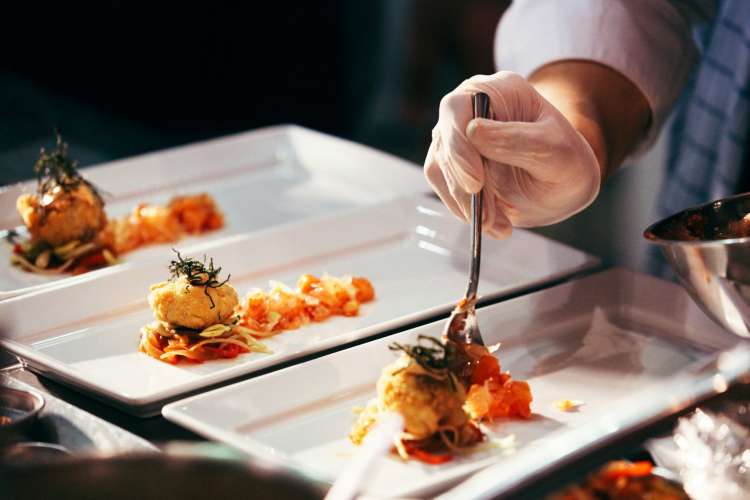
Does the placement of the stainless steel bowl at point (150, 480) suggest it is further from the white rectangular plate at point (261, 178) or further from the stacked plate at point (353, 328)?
the white rectangular plate at point (261, 178)

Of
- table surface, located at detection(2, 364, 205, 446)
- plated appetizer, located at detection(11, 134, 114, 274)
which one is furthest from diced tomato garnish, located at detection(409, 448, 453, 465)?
plated appetizer, located at detection(11, 134, 114, 274)

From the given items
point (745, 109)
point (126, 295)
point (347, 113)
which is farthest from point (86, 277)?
point (347, 113)

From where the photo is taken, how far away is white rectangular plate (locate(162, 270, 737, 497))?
1.37 m

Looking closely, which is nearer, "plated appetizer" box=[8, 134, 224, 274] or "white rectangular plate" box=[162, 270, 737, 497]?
"white rectangular plate" box=[162, 270, 737, 497]

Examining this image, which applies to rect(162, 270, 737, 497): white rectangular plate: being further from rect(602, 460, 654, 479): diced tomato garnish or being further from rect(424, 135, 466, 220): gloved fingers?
rect(602, 460, 654, 479): diced tomato garnish

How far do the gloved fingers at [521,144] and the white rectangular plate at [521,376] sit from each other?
26cm

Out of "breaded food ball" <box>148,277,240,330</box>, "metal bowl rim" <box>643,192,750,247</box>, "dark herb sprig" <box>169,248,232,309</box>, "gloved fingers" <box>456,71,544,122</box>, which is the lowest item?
"breaded food ball" <box>148,277,240,330</box>

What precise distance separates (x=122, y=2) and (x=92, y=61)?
0.30 m

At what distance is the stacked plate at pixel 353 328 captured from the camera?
4.77 feet

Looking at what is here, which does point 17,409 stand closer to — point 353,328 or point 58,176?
point 353,328

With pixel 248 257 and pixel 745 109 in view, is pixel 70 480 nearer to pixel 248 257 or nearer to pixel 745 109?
pixel 248 257

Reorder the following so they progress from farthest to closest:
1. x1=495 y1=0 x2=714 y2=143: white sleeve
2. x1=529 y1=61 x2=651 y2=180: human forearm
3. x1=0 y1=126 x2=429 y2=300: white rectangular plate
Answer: x1=0 y1=126 x2=429 y2=300: white rectangular plate < x1=495 y1=0 x2=714 y2=143: white sleeve < x1=529 y1=61 x2=651 y2=180: human forearm

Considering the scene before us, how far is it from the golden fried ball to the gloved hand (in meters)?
0.39

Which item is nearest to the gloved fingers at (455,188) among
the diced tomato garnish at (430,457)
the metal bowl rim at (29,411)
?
the diced tomato garnish at (430,457)
